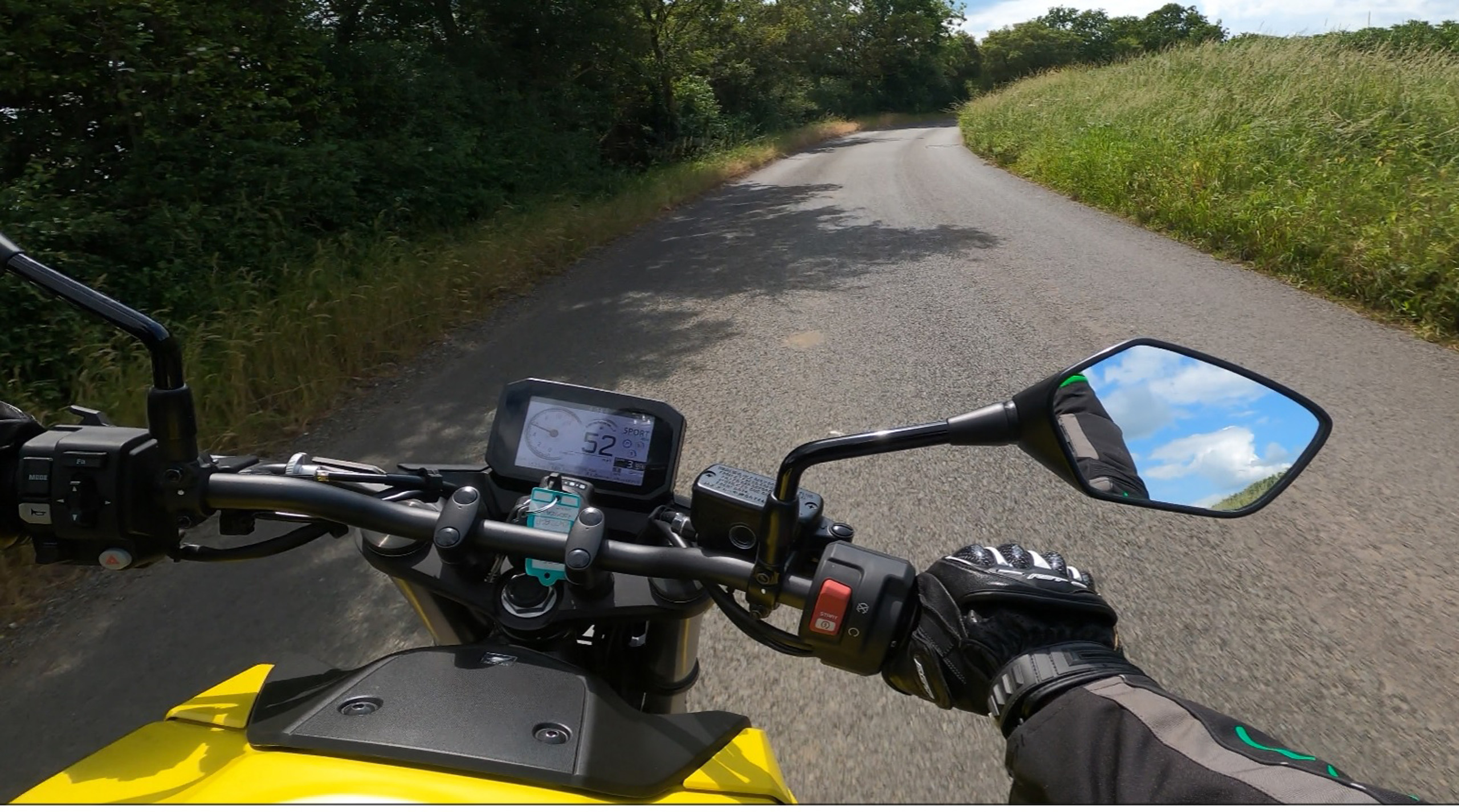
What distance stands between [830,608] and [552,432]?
1.83ft

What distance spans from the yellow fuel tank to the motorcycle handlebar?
0.82ft

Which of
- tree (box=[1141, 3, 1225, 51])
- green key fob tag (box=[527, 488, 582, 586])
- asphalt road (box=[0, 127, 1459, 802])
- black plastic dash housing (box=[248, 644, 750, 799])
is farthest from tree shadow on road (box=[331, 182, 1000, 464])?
tree (box=[1141, 3, 1225, 51])

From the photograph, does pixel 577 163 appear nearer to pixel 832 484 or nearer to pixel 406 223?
pixel 406 223

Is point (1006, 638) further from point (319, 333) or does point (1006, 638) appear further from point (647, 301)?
point (647, 301)

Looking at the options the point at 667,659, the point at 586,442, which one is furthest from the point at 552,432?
the point at 667,659

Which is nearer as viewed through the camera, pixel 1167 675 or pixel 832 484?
pixel 1167 675

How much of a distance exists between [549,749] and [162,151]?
7.67m

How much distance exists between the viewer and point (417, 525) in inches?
48.4

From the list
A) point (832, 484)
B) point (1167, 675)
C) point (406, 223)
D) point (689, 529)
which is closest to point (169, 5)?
point (406, 223)

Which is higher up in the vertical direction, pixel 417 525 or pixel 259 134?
pixel 259 134

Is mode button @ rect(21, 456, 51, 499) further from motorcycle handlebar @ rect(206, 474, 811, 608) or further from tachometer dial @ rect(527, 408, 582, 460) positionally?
tachometer dial @ rect(527, 408, 582, 460)

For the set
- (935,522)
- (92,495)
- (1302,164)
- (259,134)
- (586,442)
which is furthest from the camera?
(1302,164)

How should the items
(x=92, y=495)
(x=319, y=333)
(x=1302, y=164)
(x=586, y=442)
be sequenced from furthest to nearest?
(x=1302, y=164)
(x=319, y=333)
(x=586, y=442)
(x=92, y=495)

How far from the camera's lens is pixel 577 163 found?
14.5 meters
